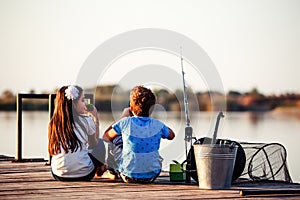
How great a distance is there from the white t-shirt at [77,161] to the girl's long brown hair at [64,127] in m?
0.05

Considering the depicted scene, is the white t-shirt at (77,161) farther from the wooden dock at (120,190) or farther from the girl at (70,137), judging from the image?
the wooden dock at (120,190)

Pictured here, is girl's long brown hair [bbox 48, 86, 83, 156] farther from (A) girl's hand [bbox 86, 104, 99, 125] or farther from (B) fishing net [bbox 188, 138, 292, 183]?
(B) fishing net [bbox 188, 138, 292, 183]

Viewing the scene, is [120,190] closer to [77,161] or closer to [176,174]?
[77,161]

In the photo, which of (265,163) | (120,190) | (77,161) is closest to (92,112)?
(77,161)

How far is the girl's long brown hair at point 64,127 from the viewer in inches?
304

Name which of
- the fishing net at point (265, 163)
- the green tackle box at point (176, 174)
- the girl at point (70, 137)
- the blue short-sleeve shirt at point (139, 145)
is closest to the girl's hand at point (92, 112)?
the girl at point (70, 137)

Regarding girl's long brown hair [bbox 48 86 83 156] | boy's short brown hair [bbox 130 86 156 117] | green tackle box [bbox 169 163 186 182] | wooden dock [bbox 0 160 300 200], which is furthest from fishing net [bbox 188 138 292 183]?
girl's long brown hair [bbox 48 86 83 156]

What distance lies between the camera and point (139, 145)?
7.61 meters

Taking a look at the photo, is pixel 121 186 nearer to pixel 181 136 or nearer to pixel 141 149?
pixel 141 149

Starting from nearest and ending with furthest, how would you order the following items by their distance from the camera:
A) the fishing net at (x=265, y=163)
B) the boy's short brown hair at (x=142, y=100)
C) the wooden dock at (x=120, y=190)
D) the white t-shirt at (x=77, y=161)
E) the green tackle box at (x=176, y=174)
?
the wooden dock at (x=120, y=190), the boy's short brown hair at (x=142, y=100), the white t-shirt at (x=77, y=161), the green tackle box at (x=176, y=174), the fishing net at (x=265, y=163)

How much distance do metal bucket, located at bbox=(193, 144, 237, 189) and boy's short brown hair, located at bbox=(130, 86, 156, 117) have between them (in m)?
0.66

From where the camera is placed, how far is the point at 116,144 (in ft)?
26.0

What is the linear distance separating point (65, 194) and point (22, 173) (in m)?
1.87

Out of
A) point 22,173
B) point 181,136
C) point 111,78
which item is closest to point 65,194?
point 22,173
